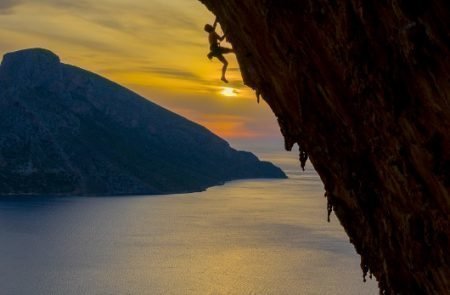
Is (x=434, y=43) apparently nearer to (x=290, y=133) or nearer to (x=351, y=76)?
(x=351, y=76)

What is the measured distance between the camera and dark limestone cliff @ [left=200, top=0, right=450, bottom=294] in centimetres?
955

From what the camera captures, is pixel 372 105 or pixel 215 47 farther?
pixel 215 47

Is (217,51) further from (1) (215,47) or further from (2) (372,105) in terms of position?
(2) (372,105)

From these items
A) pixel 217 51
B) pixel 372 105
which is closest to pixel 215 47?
pixel 217 51

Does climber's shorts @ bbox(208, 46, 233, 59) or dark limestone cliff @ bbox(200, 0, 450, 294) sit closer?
dark limestone cliff @ bbox(200, 0, 450, 294)

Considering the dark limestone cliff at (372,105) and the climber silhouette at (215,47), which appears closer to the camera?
the dark limestone cliff at (372,105)

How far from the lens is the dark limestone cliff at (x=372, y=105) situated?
955 cm

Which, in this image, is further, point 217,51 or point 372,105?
point 217,51

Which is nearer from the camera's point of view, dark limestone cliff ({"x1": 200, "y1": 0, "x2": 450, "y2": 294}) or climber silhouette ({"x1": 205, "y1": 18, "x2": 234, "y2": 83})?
dark limestone cliff ({"x1": 200, "y1": 0, "x2": 450, "y2": 294})

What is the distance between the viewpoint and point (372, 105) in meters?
10.9

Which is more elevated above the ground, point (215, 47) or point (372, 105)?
point (215, 47)

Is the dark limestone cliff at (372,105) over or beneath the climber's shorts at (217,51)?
beneath

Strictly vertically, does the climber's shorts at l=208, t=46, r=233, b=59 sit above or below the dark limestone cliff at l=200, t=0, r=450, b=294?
above

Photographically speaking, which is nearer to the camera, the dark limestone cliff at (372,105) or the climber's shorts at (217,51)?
the dark limestone cliff at (372,105)
